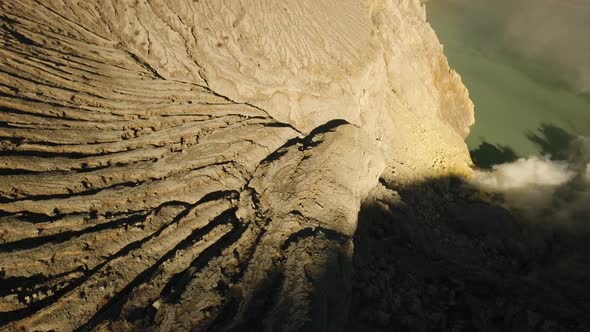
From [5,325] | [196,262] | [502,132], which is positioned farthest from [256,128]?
[502,132]

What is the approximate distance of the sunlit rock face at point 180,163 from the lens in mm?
2180

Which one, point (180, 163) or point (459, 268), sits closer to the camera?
point (180, 163)

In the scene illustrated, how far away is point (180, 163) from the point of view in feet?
10.1

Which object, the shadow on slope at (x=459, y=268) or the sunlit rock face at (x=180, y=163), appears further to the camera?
the shadow on slope at (x=459, y=268)

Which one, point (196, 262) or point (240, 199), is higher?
point (240, 199)

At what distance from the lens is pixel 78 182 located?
255 cm

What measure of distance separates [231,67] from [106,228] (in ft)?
7.95

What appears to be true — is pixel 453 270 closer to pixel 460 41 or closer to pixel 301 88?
pixel 301 88

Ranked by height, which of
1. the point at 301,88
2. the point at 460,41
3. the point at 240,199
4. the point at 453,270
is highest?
the point at 460,41

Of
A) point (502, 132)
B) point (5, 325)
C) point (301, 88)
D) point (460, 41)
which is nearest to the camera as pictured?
point (5, 325)

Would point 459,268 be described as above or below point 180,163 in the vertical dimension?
above

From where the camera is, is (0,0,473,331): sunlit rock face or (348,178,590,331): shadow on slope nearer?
(0,0,473,331): sunlit rock face

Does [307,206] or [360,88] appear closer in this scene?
[307,206]

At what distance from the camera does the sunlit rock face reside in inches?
85.8
